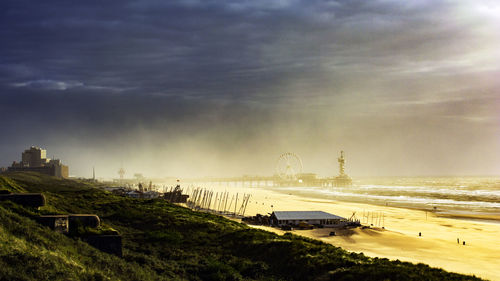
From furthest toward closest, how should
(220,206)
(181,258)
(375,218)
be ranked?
1. (220,206)
2. (375,218)
3. (181,258)

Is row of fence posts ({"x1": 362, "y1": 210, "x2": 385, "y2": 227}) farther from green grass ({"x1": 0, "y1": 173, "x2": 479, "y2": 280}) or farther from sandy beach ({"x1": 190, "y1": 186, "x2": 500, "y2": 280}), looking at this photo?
green grass ({"x1": 0, "y1": 173, "x2": 479, "y2": 280})

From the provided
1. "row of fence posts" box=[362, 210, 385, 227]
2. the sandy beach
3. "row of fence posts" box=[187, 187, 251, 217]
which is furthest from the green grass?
"row of fence posts" box=[187, 187, 251, 217]

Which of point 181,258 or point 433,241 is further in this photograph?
point 433,241

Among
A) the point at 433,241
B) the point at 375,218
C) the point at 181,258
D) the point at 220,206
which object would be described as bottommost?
the point at 220,206

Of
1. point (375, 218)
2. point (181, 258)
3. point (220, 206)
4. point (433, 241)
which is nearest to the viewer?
point (181, 258)

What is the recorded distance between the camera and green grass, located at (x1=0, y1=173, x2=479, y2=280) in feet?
56.7

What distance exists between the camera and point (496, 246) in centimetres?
5241

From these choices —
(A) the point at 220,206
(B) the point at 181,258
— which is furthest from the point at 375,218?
(B) the point at 181,258

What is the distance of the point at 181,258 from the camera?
29375 millimetres

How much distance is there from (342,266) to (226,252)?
10.5 meters

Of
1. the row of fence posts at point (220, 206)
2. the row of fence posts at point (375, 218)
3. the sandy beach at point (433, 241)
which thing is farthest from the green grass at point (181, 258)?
the row of fence posts at point (220, 206)

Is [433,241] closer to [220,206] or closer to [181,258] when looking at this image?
[181,258]

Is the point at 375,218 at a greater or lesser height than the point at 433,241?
lesser

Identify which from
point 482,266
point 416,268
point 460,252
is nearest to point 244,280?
point 416,268
